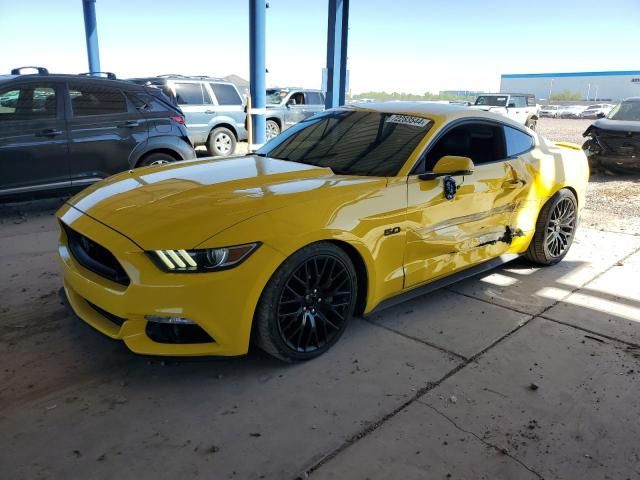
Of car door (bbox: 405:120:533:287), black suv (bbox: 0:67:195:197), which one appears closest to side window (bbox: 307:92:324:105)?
black suv (bbox: 0:67:195:197)

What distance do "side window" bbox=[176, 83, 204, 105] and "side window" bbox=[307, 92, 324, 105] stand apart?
5.01m

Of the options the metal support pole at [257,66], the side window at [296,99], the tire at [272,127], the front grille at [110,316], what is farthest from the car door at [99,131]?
the side window at [296,99]

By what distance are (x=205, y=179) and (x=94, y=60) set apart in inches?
592

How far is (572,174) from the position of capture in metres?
5.00

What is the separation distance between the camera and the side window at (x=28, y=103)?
5.84 m

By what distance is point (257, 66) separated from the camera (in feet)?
37.3

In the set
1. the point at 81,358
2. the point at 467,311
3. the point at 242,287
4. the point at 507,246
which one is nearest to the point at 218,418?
the point at 242,287

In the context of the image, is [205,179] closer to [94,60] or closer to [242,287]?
[242,287]

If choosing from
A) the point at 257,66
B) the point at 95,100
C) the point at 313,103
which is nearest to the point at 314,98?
the point at 313,103

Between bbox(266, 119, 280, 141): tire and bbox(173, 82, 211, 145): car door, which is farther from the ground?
bbox(173, 82, 211, 145): car door

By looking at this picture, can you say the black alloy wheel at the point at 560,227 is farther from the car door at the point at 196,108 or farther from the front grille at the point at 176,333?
the car door at the point at 196,108

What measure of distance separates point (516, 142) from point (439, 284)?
159 cm

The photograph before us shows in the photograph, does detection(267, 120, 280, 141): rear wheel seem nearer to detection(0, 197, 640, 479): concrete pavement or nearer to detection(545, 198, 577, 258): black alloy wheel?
detection(545, 198, 577, 258): black alloy wheel

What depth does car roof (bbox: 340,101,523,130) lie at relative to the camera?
391 centimetres
